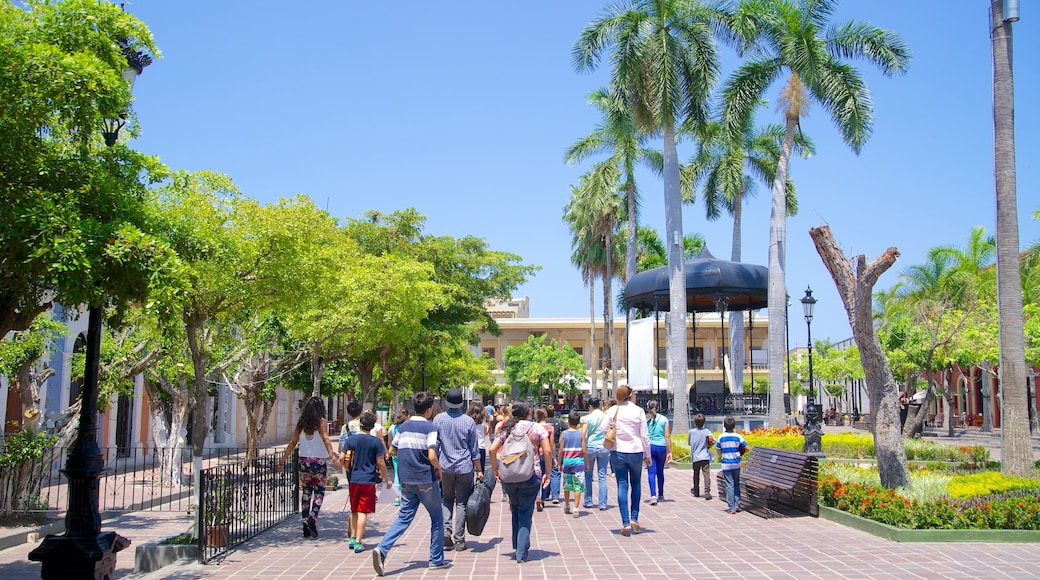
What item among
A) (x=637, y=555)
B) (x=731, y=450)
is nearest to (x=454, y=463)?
(x=637, y=555)

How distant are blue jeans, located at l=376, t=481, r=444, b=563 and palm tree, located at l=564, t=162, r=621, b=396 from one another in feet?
98.9

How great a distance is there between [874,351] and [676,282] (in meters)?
13.4

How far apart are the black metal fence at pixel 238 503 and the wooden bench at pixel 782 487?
6.65 m

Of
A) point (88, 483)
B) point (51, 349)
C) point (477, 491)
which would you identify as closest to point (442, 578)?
point (477, 491)

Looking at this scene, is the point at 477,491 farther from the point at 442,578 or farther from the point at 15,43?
the point at 15,43

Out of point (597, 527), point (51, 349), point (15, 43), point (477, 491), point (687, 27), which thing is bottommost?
point (597, 527)

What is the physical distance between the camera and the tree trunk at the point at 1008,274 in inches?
506

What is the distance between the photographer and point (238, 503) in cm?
976

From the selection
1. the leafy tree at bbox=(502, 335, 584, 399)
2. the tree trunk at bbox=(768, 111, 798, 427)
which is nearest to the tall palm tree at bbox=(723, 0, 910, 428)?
the tree trunk at bbox=(768, 111, 798, 427)

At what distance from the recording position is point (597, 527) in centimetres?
1092

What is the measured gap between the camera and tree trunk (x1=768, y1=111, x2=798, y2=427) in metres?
25.1

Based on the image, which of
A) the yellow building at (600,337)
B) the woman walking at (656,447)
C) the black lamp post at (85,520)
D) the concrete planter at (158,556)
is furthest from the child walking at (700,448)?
the yellow building at (600,337)

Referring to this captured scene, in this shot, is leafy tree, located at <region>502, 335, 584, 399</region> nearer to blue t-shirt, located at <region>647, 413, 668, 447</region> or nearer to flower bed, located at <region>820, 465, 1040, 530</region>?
blue t-shirt, located at <region>647, 413, 668, 447</region>

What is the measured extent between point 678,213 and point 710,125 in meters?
4.63
